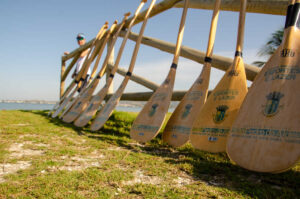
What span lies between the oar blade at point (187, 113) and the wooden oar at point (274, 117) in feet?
1.52

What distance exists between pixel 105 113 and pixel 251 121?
178 cm

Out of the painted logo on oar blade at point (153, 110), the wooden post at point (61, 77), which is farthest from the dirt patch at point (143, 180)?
the wooden post at point (61, 77)

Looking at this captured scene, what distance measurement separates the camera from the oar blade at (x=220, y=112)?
4.73 feet

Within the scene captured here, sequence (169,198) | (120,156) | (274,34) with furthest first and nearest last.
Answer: (274,34), (120,156), (169,198)

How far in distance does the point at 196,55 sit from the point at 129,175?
1.72m

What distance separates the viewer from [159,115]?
1933mm

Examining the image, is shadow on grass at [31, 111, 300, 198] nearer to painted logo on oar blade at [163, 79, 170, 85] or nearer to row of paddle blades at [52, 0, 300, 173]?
row of paddle blades at [52, 0, 300, 173]

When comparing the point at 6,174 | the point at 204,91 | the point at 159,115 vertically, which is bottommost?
the point at 6,174

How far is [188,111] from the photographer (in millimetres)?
1801

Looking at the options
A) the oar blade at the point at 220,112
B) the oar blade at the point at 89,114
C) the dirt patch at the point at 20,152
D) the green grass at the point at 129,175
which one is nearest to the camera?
the green grass at the point at 129,175

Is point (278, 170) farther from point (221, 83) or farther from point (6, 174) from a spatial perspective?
point (6, 174)

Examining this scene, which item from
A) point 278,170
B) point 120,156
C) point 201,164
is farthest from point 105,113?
point 278,170

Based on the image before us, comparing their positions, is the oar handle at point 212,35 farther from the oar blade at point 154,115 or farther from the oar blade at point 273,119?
the oar blade at point 273,119

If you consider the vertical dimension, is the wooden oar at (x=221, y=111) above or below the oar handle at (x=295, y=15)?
below
